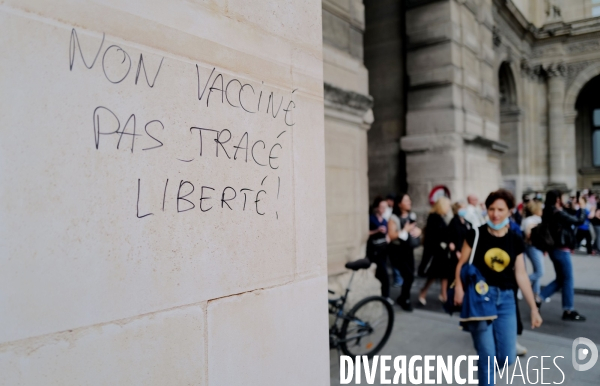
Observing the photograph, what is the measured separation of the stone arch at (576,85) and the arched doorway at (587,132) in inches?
257

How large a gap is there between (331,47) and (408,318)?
12.4ft

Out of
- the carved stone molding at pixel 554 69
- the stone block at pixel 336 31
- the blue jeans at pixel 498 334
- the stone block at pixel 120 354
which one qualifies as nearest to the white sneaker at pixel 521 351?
the blue jeans at pixel 498 334

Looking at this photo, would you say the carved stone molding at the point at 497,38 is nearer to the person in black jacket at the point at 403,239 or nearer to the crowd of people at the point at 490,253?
the crowd of people at the point at 490,253

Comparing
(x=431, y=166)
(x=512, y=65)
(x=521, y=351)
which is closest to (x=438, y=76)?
(x=431, y=166)

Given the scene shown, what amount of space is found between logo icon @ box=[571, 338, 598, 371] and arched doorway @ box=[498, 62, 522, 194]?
13299 millimetres

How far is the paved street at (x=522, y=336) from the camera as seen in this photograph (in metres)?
4.04

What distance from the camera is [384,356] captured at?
176 inches

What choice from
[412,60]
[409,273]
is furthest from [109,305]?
[412,60]

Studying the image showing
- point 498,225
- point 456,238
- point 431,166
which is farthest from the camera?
point 431,166

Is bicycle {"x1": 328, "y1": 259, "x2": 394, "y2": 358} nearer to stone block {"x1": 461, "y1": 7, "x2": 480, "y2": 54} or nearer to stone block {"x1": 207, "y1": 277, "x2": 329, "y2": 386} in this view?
stone block {"x1": 207, "y1": 277, "x2": 329, "y2": 386}

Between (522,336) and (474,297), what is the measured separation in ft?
7.72

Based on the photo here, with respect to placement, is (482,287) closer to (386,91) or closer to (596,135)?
(386,91)

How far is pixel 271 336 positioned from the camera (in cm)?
190

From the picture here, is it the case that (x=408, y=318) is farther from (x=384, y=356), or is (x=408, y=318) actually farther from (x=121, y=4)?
(x=121, y=4)
